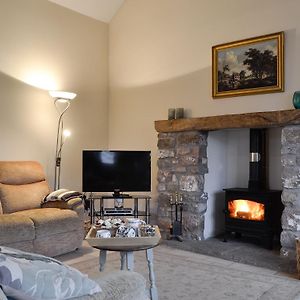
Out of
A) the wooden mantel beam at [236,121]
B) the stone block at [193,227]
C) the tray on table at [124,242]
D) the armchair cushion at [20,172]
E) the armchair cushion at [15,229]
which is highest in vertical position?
the wooden mantel beam at [236,121]

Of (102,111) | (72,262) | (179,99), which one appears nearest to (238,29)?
(179,99)

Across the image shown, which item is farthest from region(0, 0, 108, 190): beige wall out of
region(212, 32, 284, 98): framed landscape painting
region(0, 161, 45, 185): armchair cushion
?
region(212, 32, 284, 98): framed landscape painting

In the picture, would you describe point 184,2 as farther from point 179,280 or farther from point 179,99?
point 179,280

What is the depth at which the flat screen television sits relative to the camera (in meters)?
4.67

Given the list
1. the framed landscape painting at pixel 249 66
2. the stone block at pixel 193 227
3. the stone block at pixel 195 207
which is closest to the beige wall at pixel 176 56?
the framed landscape painting at pixel 249 66

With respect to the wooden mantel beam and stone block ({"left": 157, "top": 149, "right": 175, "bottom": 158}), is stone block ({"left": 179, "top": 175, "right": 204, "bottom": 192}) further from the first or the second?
the wooden mantel beam

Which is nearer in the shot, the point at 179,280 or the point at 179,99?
the point at 179,280

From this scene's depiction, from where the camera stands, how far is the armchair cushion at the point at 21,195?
13.4 ft

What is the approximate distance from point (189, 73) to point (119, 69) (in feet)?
4.49

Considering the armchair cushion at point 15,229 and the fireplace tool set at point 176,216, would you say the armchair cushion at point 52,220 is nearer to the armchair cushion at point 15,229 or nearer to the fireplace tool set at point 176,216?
the armchair cushion at point 15,229

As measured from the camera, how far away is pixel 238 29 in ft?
14.2

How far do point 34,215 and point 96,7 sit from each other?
11.0 feet

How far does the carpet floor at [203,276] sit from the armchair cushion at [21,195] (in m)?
0.78

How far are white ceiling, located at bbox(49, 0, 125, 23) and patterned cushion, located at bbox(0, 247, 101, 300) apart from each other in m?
4.71
